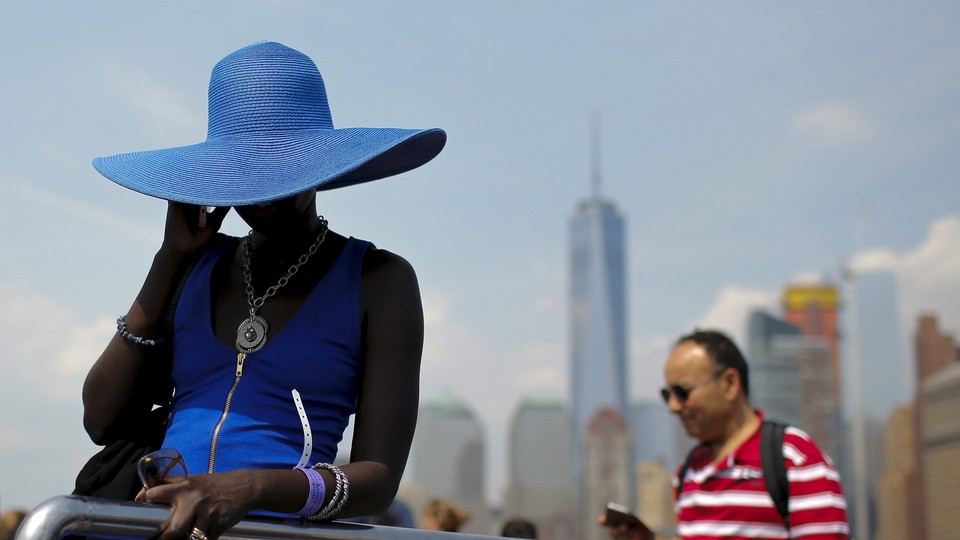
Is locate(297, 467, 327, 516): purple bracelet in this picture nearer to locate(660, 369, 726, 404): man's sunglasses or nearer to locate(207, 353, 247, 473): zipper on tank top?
locate(207, 353, 247, 473): zipper on tank top

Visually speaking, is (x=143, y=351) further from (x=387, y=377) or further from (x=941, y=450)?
(x=941, y=450)

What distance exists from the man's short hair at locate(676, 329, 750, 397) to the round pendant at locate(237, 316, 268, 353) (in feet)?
9.71

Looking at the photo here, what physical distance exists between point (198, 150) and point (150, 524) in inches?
32.9

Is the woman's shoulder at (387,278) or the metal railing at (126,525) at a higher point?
the woman's shoulder at (387,278)

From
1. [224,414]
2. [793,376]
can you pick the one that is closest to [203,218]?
[224,414]

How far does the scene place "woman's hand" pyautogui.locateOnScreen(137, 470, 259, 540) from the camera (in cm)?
167

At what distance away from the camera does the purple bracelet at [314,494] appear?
1.93 metres

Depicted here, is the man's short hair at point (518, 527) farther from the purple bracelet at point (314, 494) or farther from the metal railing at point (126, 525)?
the metal railing at point (126, 525)

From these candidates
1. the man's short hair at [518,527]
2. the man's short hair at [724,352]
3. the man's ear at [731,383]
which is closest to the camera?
the man's ear at [731,383]

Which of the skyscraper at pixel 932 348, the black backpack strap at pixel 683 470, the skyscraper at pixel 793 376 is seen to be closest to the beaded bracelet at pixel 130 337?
the black backpack strap at pixel 683 470

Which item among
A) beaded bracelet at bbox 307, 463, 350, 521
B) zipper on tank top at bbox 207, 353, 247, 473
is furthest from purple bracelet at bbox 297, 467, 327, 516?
zipper on tank top at bbox 207, 353, 247, 473

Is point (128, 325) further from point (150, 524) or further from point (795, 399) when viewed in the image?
point (795, 399)

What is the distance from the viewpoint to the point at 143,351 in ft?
7.24

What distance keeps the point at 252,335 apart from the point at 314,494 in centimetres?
41
